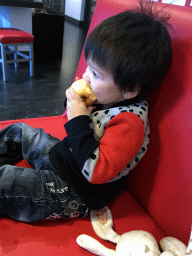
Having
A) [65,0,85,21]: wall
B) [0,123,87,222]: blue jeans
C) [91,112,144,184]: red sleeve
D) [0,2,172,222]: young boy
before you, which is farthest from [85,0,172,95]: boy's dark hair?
[65,0,85,21]: wall

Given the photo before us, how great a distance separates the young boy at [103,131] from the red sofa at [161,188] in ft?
0.12

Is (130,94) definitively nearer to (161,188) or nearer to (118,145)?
(118,145)

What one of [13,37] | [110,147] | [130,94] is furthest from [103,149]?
[13,37]

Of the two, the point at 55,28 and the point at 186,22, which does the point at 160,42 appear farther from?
the point at 55,28

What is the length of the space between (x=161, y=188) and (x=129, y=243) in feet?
0.64

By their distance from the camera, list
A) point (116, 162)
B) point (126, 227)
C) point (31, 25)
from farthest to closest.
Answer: point (31, 25) → point (126, 227) → point (116, 162)

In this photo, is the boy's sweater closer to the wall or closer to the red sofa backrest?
the red sofa backrest

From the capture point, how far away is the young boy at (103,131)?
1.83 feet

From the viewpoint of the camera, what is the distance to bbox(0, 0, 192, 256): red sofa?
579 millimetres

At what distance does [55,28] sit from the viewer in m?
3.31

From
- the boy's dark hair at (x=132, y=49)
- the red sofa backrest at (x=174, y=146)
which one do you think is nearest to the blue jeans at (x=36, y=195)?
the red sofa backrest at (x=174, y=146)

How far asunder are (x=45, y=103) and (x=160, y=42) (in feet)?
5.65

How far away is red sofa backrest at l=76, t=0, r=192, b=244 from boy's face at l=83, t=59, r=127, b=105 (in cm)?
14

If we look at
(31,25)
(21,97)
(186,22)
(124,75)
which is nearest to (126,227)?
(124,75)
